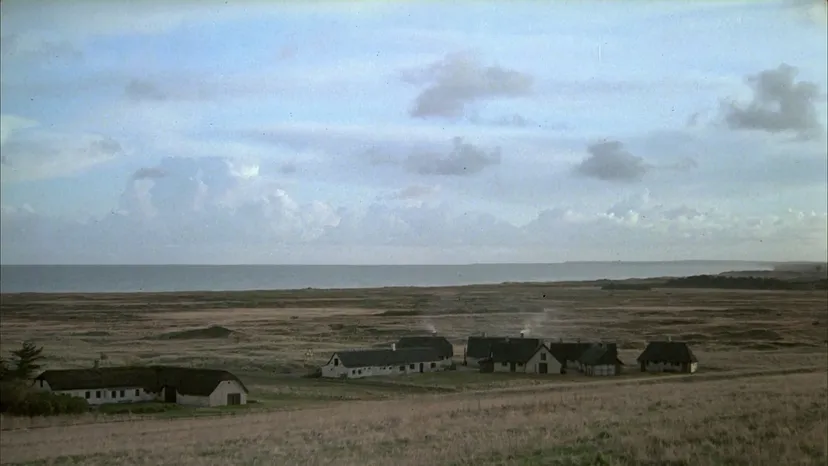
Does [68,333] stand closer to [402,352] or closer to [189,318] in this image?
[189,318]

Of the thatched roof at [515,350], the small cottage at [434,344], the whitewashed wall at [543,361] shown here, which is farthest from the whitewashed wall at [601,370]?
the small cottage at [434,344]

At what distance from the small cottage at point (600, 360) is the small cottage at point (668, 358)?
882 mm

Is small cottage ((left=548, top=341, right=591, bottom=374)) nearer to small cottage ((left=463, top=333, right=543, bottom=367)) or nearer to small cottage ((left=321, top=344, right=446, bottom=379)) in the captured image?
small cottage ((left=463, top=333, right=543, bottom=367))

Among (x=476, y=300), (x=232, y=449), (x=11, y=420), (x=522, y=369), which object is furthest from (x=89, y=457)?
(x=476, y=300)

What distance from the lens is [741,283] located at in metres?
22.1

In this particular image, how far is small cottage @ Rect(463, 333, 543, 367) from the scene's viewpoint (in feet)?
86.4

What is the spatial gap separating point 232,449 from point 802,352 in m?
17.2

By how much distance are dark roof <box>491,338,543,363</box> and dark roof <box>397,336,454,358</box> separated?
1526 mm

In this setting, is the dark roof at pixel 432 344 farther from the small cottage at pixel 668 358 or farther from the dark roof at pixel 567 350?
the small cottage at pixel 668 358

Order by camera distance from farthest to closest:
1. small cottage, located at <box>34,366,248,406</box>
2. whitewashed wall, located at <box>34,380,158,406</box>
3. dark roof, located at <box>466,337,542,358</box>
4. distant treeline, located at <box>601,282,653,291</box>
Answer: dark roof, located at <box>466,337,542,358</box>, distant treeline, located at <box>601,282,653,291</box>, small cottage, located at <box>34,366,248,406</box>, whitewashed wall, located at <box>34,380,158,406</box>

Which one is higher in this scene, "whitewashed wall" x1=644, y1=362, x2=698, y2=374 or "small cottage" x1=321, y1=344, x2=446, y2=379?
"small cottage" x1=321, y1=344, x2=446, y2=379

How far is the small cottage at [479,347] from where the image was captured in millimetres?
26328

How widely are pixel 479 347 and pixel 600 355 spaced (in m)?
4.29

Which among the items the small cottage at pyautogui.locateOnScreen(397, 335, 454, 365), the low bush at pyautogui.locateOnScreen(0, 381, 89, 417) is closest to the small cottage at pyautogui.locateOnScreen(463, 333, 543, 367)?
the small cottage at pyautogui.locateOnScreen(397, 335, 454, 365)
